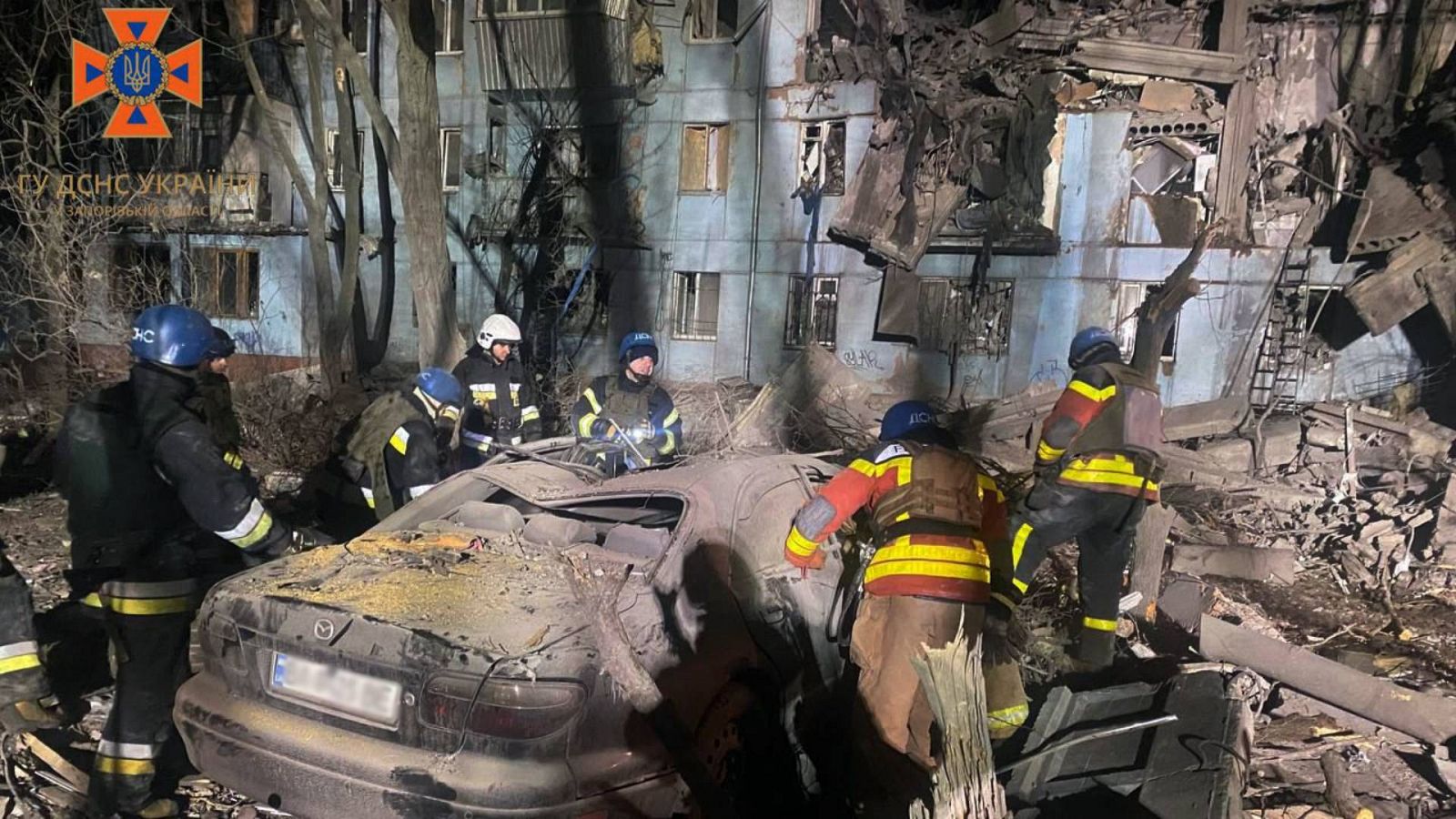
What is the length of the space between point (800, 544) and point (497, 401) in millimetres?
3731

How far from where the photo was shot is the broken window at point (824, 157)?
49.1 ft

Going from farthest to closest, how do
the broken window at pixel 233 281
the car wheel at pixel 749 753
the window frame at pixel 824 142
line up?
1. the broken window at pixel 233 281
2. the window frame at pixel 824 142
3. the car wheel at pixel 749 753

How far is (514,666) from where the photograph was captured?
2.32 m

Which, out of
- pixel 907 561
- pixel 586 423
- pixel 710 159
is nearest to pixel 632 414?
pixel 586 423

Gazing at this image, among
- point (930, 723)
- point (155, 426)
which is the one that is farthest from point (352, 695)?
point (930, 723)

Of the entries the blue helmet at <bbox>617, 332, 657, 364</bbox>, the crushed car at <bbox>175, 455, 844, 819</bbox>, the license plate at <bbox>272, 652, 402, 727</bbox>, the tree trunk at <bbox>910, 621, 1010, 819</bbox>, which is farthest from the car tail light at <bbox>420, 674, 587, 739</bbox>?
the blue helmet at <bbox>617, 332, 657, 364</bbox>

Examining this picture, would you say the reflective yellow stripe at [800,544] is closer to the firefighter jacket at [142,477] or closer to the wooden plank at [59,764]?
the firefighter jacket at [142,477]

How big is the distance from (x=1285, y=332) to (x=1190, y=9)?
5279 mm

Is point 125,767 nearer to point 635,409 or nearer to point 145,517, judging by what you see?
point 145,517

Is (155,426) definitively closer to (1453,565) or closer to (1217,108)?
(1453,565)

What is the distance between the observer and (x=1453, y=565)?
702 centimetres

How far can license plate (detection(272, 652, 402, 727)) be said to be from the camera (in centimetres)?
241

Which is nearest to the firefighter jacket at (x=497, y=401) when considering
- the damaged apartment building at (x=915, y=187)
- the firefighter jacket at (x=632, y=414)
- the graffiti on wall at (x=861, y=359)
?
the firefighter jacket at (x=632, y=414)

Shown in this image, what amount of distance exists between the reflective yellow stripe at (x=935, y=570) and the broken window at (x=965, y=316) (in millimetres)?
11618
